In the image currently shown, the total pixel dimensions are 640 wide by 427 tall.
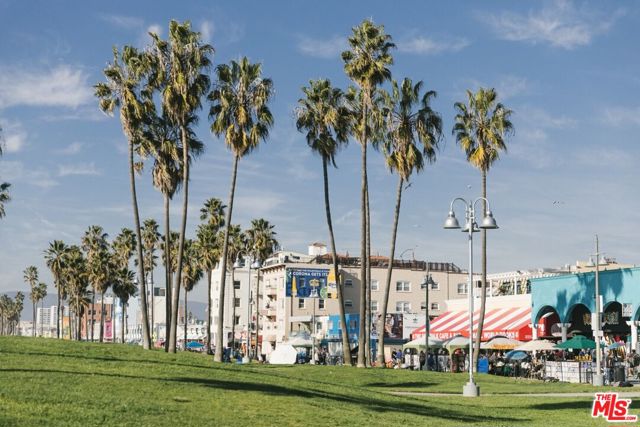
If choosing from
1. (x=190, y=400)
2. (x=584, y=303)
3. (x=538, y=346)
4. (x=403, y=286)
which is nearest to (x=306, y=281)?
(x=403, y=286)

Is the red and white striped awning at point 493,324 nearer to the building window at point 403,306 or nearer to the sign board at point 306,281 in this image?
the sign board at point 306,281

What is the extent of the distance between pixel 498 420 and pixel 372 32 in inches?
1324

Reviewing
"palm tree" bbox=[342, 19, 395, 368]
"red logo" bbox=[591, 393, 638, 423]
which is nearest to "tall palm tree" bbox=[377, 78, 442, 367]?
"palm tree" bbox=[342, 19, 395, 368]

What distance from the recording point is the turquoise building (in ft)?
179

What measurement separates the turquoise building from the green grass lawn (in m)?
22.2

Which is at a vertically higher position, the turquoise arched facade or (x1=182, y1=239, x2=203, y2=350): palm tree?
(x1=182, y1=239, x2=203, y2=350): palm tree

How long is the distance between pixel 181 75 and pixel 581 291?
30816 mm

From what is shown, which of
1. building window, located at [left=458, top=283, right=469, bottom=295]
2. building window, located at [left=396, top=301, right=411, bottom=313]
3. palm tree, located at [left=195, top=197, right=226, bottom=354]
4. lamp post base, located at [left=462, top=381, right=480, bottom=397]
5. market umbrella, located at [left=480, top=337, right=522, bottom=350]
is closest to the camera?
lamp post base, located at [left=462, top=381, right=480, bottom=397]

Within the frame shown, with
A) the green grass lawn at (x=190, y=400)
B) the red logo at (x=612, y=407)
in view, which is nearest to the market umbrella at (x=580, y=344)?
the green grass lawn at (x=190, y=400)

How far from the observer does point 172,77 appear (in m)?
49.0

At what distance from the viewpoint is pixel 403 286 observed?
127688 millimetres

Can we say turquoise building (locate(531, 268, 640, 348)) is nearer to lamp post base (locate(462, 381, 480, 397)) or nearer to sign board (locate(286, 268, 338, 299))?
lamp post base (locate(462, 381, 480, 397))

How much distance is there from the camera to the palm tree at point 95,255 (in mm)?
119688

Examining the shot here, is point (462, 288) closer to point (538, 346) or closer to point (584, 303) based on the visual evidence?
point (584, 303)
